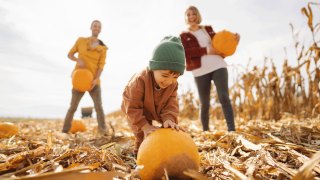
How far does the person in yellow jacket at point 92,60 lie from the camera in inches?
223

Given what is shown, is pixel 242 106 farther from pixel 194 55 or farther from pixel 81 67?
pixel 81 67

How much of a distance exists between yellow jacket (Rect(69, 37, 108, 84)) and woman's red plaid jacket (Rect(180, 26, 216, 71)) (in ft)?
6.12

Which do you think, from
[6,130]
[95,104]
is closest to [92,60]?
[95,104]

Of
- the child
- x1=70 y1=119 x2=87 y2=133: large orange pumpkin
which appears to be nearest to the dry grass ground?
the child

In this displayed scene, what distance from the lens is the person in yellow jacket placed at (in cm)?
567

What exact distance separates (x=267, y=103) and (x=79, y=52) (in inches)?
171

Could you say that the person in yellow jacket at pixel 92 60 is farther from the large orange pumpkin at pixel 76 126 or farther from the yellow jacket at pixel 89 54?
the large orange pumpkin at pixel 76 126

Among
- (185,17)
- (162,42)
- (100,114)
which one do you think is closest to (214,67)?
(185,17)

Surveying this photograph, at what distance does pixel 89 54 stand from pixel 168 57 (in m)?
3.75

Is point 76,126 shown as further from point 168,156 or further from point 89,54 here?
point 168,156

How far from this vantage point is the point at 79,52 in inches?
225

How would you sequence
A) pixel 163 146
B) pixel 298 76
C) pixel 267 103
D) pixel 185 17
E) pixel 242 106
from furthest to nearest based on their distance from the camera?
1. pixel 242 106
2. pixel 267 103
3. pixel 298 76
4. pixel 185 17
5. pixel 163 146

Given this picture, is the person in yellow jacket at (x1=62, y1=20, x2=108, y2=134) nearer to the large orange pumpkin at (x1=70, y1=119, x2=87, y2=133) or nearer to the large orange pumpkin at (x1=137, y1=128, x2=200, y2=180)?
the large orange pumpkin at (x1=70, y1=119, x2=87, y2=133)

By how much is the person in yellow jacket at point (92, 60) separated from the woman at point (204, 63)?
189cm
